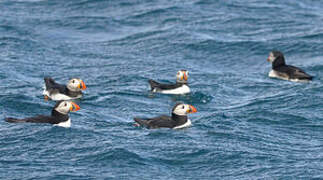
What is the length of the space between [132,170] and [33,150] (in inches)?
83.4

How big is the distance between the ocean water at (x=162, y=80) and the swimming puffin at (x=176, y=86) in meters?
0.19

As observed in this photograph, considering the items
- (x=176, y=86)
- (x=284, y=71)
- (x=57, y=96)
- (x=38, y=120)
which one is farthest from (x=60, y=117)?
(x=284, y=71)

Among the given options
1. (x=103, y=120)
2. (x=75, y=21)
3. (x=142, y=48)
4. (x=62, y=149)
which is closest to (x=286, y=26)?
(x=142, y=48)

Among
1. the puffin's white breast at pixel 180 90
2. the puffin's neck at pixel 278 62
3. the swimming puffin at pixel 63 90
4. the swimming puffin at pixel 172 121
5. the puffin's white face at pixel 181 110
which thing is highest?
the puffin's neck at pixel 278 62

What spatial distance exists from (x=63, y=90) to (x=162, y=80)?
353cm

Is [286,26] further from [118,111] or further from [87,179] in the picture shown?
[87,179]

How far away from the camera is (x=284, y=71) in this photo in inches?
861

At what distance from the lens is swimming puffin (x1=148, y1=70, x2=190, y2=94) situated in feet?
65.7

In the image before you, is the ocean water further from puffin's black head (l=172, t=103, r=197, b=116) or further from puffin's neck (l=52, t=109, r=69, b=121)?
puffin's black head (l=172, t=103, r=197, b=116)

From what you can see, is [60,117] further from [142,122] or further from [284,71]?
[284,71]

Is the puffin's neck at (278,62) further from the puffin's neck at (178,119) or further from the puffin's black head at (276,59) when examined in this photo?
the puffin's neck at (178,119)

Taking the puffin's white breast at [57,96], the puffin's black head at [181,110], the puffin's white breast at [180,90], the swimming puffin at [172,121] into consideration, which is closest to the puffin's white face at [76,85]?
the puffin's white breast at [57,96]

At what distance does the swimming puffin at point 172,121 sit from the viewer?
16.3 m

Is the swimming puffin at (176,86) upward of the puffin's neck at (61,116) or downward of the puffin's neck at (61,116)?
upward
